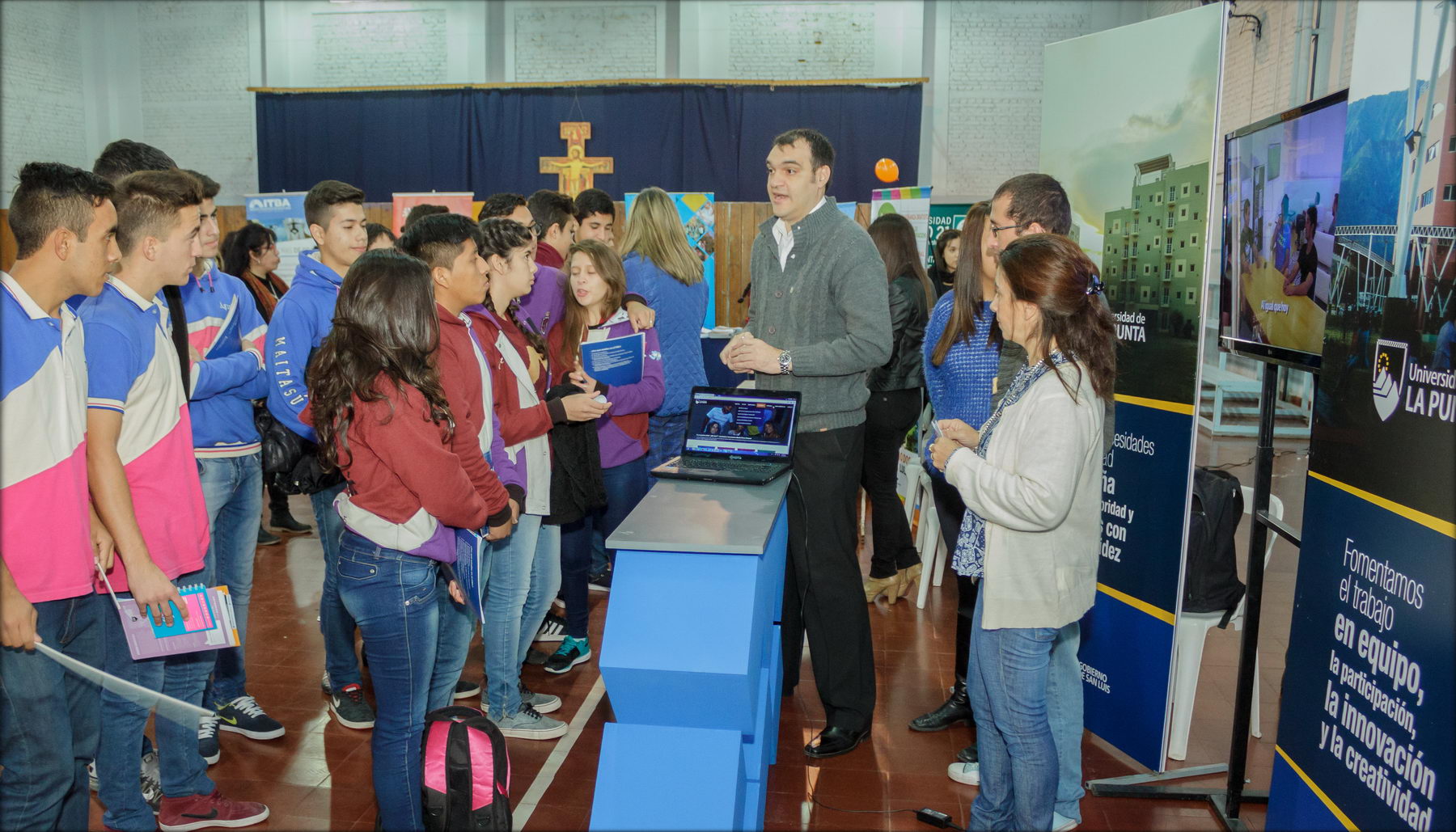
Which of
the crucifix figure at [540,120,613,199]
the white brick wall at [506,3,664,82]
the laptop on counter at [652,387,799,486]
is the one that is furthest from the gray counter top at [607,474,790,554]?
the white brick wall at [506,3,664,82]

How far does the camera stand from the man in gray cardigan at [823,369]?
8.63ft

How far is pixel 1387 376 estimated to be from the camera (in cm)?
159

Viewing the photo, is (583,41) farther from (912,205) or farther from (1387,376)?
(1387,376)

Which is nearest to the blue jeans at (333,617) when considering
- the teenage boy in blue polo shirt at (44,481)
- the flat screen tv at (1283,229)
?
the teenage boy in blue polo shirt at (44,481)

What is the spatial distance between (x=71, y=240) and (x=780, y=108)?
9.54 meters

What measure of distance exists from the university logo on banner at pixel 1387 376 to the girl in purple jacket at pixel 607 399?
2.10 meters

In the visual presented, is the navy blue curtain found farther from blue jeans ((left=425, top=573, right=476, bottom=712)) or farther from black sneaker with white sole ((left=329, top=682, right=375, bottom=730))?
blue jeans ((left=425, top=573, right=476, bottom=712))

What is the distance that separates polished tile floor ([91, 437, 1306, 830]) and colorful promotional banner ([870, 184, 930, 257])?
4.42 m

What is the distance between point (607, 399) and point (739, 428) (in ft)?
2.52

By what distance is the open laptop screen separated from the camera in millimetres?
2484

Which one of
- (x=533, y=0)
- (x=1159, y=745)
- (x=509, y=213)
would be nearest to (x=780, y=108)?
(x=533, y=0)

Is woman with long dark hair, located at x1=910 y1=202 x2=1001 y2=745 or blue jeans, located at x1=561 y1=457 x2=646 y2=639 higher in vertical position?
woman with long dark hair, located at x1=910 y1=202 x2=1001 y2=745

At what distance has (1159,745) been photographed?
266 centimetres

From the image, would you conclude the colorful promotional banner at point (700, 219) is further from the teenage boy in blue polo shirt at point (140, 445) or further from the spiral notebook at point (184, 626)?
the spiral notebook at point (184, 626)
